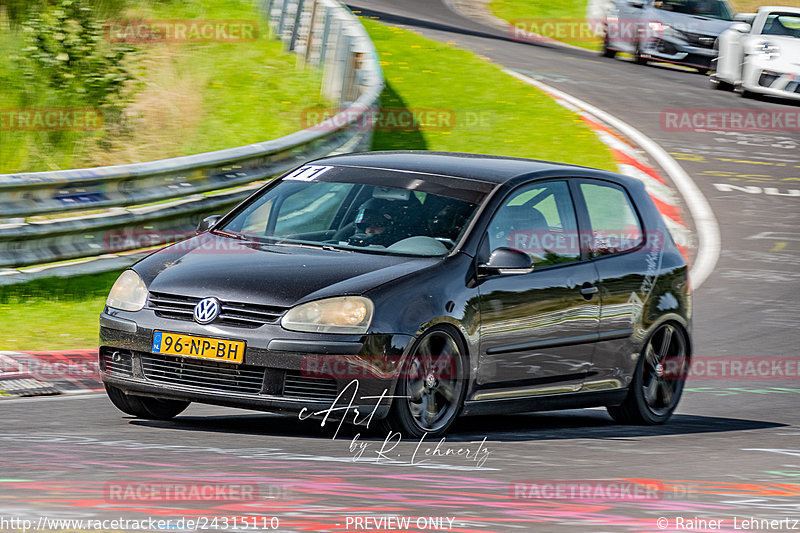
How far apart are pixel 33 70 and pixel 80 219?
4836 mm

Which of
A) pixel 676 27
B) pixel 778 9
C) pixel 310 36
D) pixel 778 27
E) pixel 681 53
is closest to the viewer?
pixel 310 36

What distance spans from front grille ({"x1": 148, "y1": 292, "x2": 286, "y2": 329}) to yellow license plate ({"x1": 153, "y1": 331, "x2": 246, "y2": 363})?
0.10 meters

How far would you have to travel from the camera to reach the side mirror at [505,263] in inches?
317

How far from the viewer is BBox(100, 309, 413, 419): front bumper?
24.2 ft

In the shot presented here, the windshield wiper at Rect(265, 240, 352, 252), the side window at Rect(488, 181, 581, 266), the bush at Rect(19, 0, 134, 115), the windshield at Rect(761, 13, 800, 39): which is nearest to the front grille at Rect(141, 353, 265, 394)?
the windshield wiper at Rect(265, 240, 352, 252)

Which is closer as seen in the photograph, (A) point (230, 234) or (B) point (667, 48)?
(A) point (230, 234)

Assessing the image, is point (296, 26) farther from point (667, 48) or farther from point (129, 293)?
point (129, 293)

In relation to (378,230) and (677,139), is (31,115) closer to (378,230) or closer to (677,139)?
(378,230)

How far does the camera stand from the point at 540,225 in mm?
8656

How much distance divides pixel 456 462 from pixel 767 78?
60.1 feet

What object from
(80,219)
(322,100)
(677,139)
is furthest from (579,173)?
(677,139)

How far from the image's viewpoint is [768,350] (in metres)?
11.7

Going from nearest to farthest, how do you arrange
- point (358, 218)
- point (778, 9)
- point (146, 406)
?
point (146, 406) < point (358, 218) < point (778, 9)

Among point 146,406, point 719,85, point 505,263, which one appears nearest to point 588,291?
point 505,263
